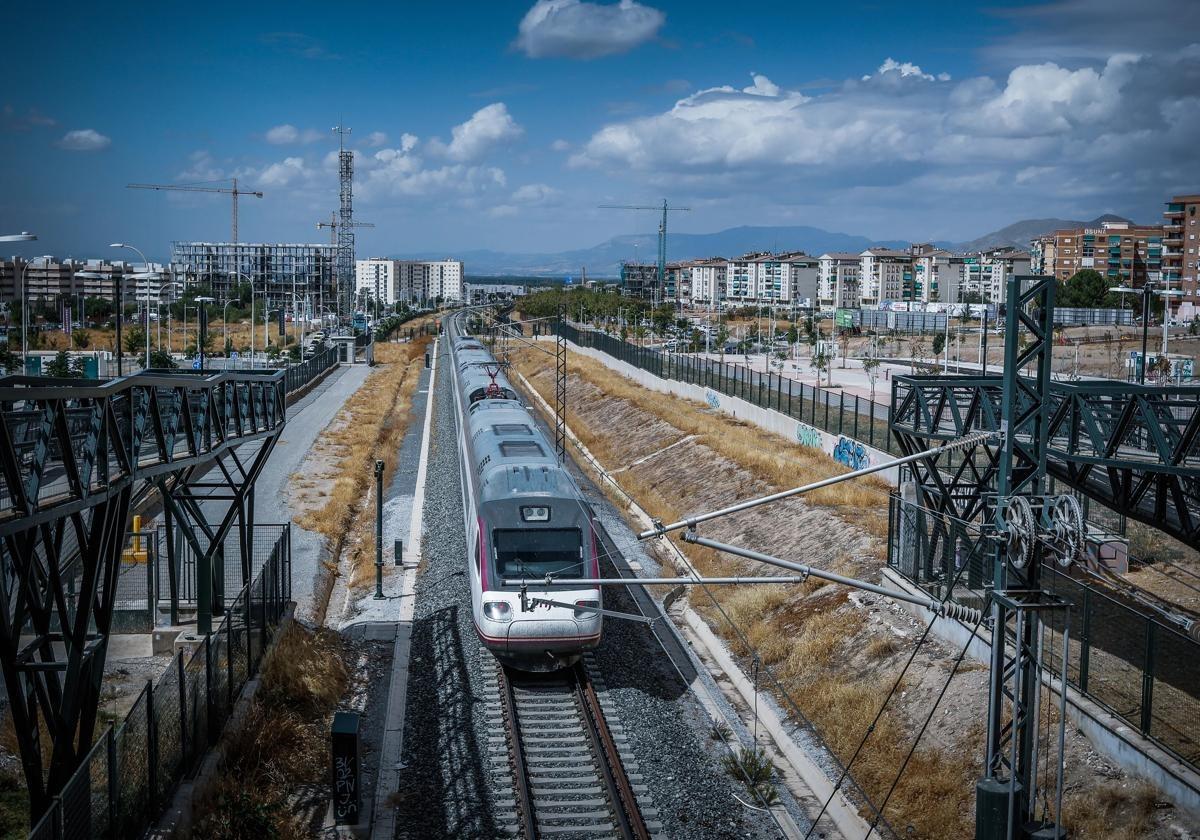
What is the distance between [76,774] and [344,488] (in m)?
25.4

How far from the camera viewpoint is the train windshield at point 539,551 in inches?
686

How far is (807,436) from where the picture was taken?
130 feet

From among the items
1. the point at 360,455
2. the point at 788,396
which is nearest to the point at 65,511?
the point at 360,455

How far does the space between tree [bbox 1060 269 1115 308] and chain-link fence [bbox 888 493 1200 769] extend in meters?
115

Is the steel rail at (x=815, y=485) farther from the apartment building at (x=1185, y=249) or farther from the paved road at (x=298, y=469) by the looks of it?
the apartment building at (x=1185, y=249)

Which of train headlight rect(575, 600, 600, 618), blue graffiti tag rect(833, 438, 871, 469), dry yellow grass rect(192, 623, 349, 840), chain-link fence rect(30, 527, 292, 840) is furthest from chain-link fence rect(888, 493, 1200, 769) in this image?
blue graffiti tag rect(833, 438, 871, 469)

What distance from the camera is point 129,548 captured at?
24.9m

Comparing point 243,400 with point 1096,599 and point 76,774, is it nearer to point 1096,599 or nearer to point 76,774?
point 76,774

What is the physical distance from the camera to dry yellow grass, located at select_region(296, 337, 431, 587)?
2889 centimetres

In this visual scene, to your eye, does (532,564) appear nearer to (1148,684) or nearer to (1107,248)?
(1148,684)

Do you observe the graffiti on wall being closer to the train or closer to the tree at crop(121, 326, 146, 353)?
the train

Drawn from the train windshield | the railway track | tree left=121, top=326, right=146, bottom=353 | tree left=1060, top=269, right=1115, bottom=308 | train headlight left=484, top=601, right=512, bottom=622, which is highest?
tree left=1060, top=269, right=1115, bottom=308

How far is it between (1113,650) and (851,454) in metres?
19.4

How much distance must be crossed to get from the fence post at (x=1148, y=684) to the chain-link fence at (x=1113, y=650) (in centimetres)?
1
